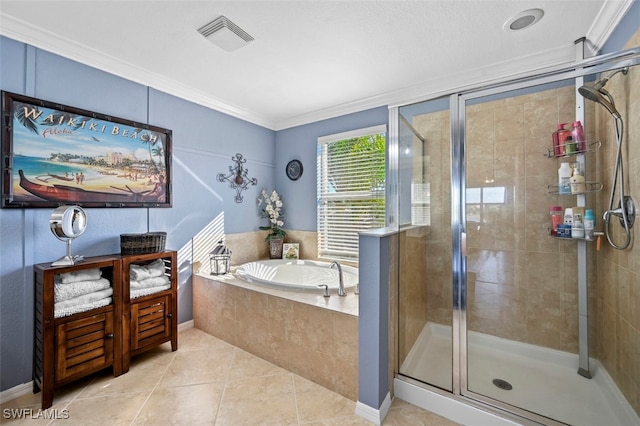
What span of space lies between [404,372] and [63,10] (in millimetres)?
3158

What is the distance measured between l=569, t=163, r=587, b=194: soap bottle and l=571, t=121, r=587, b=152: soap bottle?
12 centimetres

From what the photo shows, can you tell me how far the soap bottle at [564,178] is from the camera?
6.42 feet

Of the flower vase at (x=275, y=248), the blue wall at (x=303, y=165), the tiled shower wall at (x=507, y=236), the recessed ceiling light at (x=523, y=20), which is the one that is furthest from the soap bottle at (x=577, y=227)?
the flower vase at (x=275, y=248)

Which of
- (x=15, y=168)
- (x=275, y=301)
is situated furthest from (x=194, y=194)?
(x=275, y=301)

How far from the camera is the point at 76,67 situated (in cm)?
204

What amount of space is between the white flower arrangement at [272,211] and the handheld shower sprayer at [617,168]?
3007 mm

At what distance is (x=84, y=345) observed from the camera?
1.82 metres

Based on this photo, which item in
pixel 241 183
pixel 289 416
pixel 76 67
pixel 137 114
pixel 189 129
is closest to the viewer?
pixel 289 416

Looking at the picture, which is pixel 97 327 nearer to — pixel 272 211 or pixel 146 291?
pixel 146 291

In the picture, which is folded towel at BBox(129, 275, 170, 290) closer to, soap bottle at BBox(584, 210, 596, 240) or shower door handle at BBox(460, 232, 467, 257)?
shower door handle at BBox(460, 232, 467, 257)

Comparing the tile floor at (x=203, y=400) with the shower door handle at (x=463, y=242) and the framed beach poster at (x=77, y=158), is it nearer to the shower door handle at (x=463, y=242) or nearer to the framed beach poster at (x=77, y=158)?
the shower door handle at (x=463, y=242)

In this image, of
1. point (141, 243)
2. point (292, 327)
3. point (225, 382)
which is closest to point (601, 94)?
point (292, 327)

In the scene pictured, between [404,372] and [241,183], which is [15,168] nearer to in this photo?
[241,183]

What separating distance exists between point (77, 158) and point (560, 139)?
11.8ft
